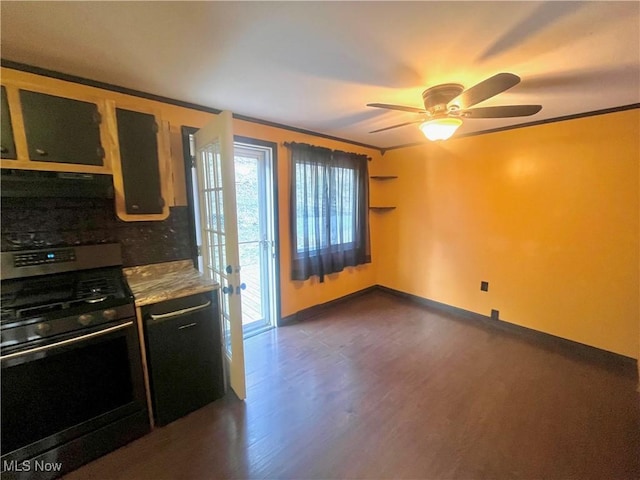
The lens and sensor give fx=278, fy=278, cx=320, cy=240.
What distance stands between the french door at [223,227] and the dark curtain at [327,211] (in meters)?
1.10

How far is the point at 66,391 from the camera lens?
1553 millimetres

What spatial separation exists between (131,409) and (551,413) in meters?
2.83

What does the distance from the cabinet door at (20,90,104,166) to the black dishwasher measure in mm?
1083

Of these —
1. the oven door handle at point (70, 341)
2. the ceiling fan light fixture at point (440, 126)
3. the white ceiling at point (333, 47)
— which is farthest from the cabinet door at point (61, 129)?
the ceiling fan light fixture at point (440, 126)

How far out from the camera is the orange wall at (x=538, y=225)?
2477 mm

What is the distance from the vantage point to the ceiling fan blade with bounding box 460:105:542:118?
1740mm

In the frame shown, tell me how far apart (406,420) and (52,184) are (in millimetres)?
2701

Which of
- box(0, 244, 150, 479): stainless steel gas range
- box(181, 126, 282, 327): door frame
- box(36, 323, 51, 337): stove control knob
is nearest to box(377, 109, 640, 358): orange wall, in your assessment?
box(181, 126, 282, 327): door frame

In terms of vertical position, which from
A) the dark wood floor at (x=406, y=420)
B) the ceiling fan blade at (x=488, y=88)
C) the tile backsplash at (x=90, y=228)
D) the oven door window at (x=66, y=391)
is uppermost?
the ceiling fan blade at (x=488, y=88)

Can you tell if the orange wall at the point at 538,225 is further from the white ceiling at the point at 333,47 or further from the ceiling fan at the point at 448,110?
the ceiling fan at the point at 448,110

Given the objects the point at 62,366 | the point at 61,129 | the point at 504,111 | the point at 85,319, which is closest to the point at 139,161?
the point at 61,129

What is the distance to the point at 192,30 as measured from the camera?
1362mm

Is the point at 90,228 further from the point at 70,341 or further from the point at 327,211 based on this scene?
the point at 327,211

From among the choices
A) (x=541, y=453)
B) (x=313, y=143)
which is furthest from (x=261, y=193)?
(x=541, y=453)
